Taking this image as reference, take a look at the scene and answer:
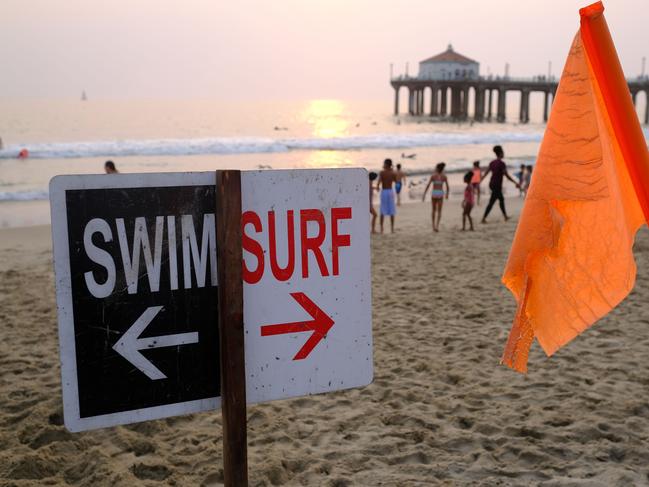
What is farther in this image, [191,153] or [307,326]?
[191,153]

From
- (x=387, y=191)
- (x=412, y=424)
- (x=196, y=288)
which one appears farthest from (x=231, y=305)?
(x=387, y=191)

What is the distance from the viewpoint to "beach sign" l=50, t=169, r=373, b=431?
5.50 feet

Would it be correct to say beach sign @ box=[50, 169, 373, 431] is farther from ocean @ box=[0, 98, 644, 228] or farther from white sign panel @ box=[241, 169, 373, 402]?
ocean @ box=[0, 98, 644, 228]

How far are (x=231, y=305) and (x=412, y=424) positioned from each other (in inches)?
93.8

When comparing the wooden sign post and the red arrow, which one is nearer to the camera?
the wooden sign post

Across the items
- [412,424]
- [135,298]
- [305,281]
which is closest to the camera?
[135,298]

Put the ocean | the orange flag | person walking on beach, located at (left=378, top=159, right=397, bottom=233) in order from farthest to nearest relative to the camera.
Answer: the ocean, person walking on beach, located at (left=378, top=159, right=397, bottom=233), the orange flag

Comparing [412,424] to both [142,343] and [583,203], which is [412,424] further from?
[142,343]

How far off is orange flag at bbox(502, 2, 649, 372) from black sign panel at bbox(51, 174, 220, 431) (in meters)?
0.93

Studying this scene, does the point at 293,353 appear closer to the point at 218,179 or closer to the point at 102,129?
the point at 218,179

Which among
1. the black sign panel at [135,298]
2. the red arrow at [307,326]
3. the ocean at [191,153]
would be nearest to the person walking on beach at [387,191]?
the ocean at [191,153]

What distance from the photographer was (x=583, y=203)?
1899 millimetres

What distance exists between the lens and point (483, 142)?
145 feet

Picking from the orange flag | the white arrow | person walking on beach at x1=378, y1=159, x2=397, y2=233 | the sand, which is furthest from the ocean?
the orange flag
